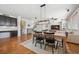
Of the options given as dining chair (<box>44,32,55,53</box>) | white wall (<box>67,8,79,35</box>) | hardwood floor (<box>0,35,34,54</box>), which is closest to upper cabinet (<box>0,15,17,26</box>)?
hardwood floor (<box>0,35,34,54</box>)

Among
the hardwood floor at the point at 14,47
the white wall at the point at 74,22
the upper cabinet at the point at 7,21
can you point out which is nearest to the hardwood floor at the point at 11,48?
the hardwood floor at the point at 14,47

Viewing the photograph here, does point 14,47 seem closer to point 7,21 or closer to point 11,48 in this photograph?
point 11,48

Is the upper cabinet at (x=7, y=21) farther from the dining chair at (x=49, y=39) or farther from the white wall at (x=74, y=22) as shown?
the white wall at (x=74, y=22)

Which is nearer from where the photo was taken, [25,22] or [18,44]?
[25,22]

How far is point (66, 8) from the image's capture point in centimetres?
184

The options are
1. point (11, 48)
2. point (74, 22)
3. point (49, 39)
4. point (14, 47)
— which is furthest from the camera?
point (14, 47)

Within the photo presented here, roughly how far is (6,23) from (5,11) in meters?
0.34

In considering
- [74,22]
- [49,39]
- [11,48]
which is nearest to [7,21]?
[11,48]

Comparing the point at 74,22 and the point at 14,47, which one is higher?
the point at 74,22

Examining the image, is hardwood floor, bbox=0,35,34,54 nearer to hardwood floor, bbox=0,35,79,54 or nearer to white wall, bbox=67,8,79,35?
hardwood floor, bbox=0,35,79,54

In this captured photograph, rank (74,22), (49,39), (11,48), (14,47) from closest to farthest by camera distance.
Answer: (74,22) < (49,39) < (11,48) < (14,47)
